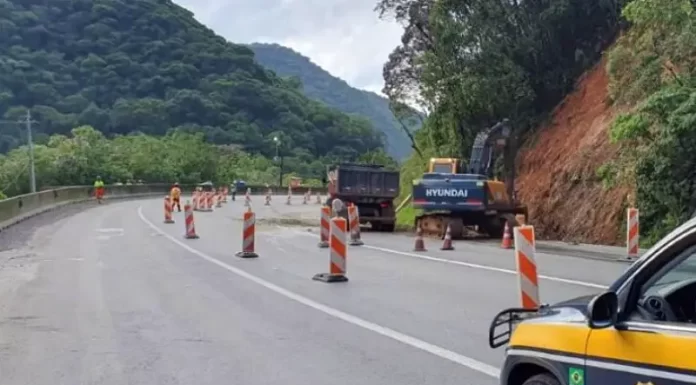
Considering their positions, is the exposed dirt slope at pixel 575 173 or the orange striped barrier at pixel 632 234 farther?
the exposed dirt slope at pixel 575 173

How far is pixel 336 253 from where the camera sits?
52.1ft

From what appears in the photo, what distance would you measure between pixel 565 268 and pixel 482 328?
7.76m

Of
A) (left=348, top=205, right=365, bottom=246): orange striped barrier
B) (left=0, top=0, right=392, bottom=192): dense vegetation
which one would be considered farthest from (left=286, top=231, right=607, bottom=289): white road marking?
(left=0, top=0, right=392, bottom=192): dense vegetation

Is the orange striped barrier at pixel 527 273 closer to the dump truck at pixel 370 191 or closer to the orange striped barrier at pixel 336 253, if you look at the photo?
the orange striped barrier at pixel 336 253

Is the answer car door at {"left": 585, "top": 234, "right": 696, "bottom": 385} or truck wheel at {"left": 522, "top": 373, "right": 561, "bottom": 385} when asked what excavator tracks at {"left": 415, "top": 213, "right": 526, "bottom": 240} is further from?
car door at {"left": 585, "top": 234, "right": 696, "bottom": 385}

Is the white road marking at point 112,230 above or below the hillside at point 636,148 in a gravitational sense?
below

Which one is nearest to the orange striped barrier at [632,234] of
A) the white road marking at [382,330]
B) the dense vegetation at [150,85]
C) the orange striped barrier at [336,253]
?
the orange striped barrier at [336,253]

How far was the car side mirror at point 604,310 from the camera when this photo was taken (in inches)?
173

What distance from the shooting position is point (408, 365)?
28.6ft

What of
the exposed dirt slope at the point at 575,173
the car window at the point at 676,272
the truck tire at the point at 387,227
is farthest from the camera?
the truck tire at the point at 387,227

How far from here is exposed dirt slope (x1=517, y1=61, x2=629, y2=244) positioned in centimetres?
2856

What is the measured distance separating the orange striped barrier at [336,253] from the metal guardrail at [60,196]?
1904 cm

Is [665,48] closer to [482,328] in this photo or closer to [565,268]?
[565,268]

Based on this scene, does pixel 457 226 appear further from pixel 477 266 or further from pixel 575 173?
pixel 477 266
